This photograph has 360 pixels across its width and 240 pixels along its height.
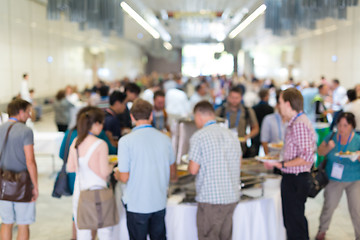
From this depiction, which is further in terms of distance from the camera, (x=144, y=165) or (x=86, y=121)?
(x=86, y=121)

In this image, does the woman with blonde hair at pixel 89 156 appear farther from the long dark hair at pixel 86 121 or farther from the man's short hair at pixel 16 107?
the man's short hair at pixel 16 107

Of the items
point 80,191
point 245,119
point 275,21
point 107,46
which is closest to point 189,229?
point 80,191

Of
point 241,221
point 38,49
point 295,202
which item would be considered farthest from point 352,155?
point 38,49

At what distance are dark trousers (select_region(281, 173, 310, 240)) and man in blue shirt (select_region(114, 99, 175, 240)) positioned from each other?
44.8 inches

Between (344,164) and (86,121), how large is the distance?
2.59 meters

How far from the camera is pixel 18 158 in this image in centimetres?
379

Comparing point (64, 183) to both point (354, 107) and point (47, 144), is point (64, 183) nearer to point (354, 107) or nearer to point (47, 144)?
point (47, 144)

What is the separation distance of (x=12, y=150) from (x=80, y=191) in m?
0.73

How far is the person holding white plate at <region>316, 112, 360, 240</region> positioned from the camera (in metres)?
4.34

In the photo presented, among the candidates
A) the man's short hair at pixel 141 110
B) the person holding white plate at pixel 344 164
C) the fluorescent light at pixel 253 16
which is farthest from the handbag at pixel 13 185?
the fluorescent light at pixel 253 16

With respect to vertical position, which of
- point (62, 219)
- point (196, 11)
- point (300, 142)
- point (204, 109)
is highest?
point (196, 11)

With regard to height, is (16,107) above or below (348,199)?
above

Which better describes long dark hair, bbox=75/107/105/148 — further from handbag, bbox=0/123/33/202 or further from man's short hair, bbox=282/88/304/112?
man's short hair, bbox=282/88/304/112

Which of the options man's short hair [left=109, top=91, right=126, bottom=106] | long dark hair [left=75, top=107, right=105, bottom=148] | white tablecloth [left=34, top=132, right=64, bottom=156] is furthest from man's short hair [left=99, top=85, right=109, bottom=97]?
long dark hair [left=75, top=107, right=105, bottom=148]
